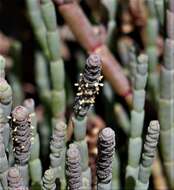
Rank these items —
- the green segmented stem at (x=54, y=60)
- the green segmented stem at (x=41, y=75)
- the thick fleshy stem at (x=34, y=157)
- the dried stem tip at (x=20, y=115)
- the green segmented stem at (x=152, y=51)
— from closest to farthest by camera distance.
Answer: the dried stem tip at (x=20, y=115), the thick fleshy stem at (x=34, y=157), the green segmented stem at (x=54, y=60), the green segmented stem at (x=152, y=51), the green segmented stem at (x=41, y=75)

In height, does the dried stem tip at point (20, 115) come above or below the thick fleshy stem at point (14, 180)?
above

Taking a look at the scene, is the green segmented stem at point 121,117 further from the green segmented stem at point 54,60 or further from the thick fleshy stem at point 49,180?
the thick fleshy stem at point 49,180

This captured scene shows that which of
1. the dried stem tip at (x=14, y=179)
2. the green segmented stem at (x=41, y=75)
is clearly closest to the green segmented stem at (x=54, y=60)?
the green segmented stem at (x=41, y=75)

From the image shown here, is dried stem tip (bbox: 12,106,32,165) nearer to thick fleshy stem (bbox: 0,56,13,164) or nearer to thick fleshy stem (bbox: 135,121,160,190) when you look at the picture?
thick fleshy stem (bbox: 0,56,13,164)

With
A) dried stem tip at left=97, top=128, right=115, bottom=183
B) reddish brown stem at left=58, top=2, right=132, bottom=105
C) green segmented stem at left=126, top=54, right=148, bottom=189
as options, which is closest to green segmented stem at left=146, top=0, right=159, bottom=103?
reddish brown stem at left=58, top=2, right=132, bottom=105

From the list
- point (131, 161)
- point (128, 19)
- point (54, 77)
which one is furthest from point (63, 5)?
point (131, 161)

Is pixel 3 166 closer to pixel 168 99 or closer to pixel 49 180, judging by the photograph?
pixel 49 180
